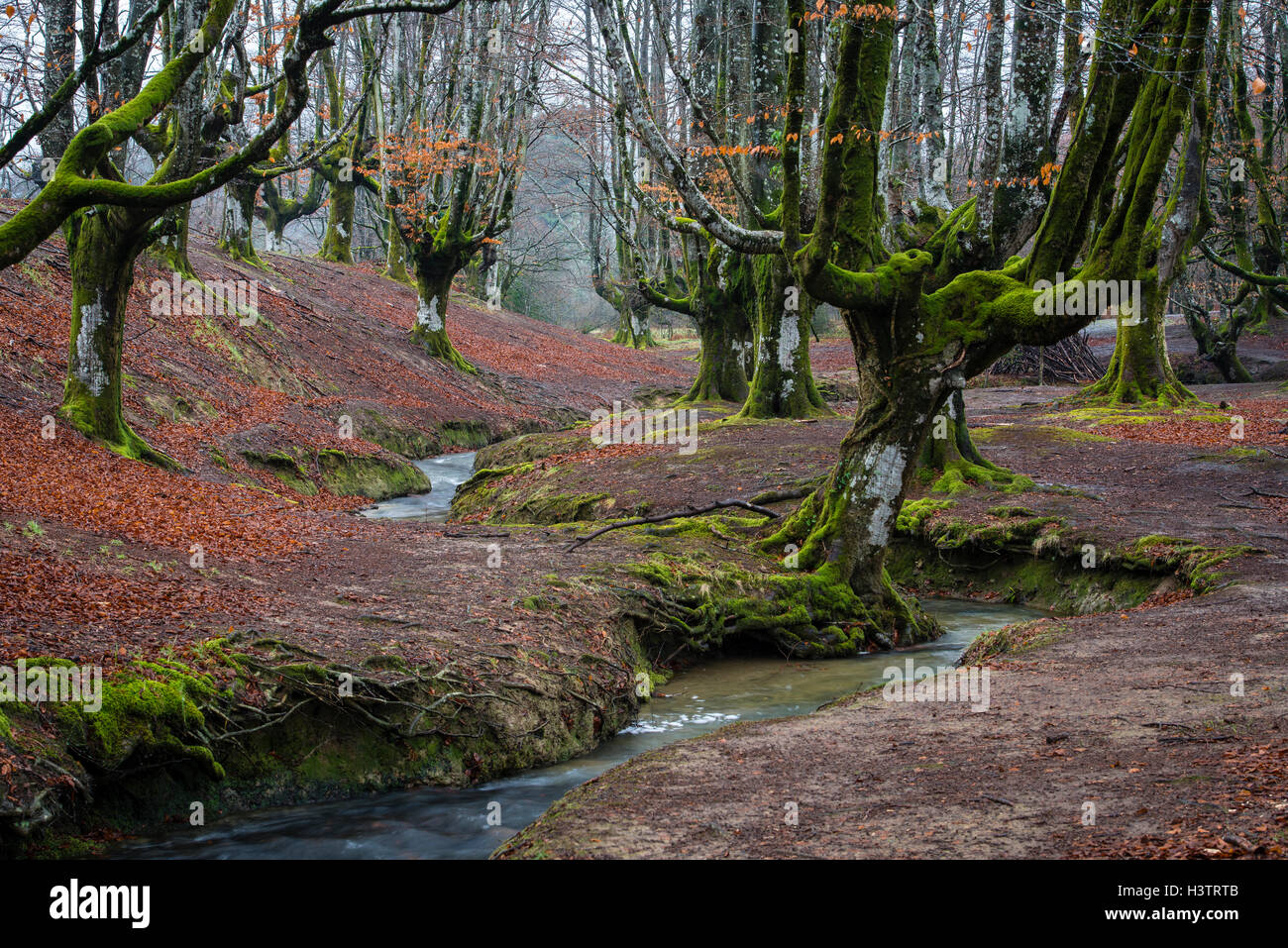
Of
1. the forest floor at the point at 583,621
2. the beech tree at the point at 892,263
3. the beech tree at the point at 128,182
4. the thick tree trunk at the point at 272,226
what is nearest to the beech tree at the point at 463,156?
the forest floor at the point at 583,621

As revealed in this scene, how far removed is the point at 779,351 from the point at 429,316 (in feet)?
39.0

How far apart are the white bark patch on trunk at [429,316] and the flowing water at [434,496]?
5722mm

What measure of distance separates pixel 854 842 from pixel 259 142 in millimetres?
8507

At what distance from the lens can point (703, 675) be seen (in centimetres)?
944

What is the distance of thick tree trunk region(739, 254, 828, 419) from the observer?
17.4m

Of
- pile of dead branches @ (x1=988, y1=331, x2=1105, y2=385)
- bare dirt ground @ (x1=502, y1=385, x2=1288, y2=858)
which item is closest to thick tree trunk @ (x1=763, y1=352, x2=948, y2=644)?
bare dirt ground @ (x1=502, y1=385, x2=1288, y2=858)

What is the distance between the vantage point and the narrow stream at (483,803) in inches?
219

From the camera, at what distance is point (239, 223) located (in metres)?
25.9

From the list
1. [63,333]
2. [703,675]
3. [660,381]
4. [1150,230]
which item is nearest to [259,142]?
[703,675]

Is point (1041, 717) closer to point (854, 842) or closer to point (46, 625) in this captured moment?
point (854, 842)

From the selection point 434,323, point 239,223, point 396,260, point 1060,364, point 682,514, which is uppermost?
point 396,260

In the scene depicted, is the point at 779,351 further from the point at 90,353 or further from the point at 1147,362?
the point at 90,353

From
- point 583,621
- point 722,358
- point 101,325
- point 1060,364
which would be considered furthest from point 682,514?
point 1060,364

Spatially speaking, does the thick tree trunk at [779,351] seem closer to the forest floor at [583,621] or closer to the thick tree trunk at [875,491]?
the forest floor at [583,621]
